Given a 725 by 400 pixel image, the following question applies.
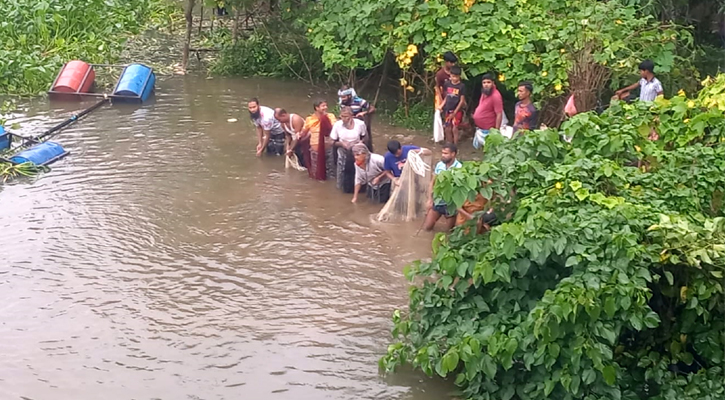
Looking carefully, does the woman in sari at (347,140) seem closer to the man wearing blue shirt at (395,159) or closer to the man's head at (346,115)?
the man's head at (346,115)

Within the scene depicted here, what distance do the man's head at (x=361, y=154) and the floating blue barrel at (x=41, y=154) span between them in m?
4.77

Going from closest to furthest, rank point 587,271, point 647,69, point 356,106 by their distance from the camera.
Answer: point 587,271, point 647,69, point 356,106

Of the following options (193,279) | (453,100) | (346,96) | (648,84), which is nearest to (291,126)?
(346,96)

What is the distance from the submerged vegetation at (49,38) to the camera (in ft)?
53.1

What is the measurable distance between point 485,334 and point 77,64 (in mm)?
12332

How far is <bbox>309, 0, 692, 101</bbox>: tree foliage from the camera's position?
449 inches

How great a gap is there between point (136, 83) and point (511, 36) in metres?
7.14

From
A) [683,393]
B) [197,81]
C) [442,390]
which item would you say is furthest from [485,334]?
[197,81]

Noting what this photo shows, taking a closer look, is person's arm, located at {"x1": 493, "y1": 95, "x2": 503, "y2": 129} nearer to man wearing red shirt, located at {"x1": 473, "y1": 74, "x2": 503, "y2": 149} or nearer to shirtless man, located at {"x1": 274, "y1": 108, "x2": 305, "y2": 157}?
man wearing red shirt, located at {"x1": 473, "y1": 74, "x2": 503, "y2": 149}

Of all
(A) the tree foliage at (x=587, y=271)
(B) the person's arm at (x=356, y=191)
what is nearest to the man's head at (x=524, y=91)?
(B) the person's arm at (x=356, y=191)

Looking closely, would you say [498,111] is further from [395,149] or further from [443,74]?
[395,149]

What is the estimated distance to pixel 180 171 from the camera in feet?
40.0

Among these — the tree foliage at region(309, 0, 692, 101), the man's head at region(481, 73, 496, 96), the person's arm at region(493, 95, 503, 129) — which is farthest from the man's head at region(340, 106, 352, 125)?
the tree foliage at region(309, 0, 692, 101)

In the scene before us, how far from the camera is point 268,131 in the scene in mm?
12602
